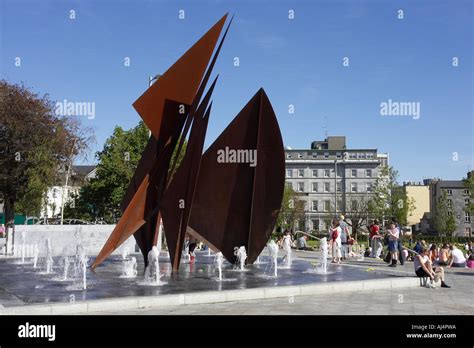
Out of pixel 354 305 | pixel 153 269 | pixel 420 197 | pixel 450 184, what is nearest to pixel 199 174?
pixel 153 269

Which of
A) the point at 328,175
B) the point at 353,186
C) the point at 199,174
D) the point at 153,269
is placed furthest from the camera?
the point at 328,175

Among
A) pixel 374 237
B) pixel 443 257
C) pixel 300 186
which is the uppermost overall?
pixel 300 186

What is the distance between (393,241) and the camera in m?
19.9

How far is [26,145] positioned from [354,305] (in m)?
24.6

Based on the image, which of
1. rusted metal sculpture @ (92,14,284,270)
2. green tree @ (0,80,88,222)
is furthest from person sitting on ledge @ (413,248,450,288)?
green tree @ (0,80,88,222)

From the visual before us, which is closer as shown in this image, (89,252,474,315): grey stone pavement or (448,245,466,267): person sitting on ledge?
(89,252,474,315): grey stone pavement

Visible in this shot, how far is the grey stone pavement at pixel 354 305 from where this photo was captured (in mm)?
9969

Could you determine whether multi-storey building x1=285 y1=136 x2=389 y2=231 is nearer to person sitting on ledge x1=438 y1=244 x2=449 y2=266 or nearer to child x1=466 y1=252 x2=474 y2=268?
person sitting on ledge x1=438 y1=244 x2=449 y2=266

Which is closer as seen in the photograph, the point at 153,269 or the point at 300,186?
the point at 153,269

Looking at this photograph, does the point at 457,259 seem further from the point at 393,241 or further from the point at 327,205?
the point at 327,205

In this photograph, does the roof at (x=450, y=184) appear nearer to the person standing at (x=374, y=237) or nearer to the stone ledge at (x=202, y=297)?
the person standing at (x=374, y=237)

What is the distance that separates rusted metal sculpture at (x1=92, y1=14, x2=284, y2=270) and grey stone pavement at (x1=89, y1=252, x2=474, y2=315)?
498 centimetres

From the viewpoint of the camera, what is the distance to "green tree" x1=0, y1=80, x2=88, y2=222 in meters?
29.6
